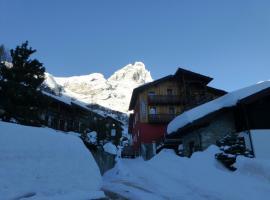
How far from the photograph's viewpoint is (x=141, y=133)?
3494cm

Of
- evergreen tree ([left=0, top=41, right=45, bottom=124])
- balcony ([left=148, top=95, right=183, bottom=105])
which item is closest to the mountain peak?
balcony ([left=148, top=95, right=183, bottom=105])

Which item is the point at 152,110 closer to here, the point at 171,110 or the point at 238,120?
the point at 171,110

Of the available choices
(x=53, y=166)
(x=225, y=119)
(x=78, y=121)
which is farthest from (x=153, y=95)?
(x=53, y=166)

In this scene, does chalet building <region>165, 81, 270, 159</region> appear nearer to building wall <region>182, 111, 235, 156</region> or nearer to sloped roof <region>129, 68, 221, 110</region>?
A: building wall <region>182, 111, 235, 156</region>

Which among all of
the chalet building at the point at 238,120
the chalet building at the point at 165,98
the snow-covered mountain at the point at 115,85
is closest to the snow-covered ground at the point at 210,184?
the chalet building at the point at 238,120

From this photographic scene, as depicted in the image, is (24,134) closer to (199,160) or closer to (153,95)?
(199,160)

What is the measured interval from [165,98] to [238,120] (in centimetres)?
1798

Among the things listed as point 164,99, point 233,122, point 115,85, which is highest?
point 115,85

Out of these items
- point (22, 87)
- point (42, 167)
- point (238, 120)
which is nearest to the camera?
point (42, 167)

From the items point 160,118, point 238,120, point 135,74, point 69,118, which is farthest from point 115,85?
point 238,120

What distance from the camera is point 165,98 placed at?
117 feet

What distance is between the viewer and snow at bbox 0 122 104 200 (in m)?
4.14

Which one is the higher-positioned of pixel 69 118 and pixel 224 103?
pixel 69 118

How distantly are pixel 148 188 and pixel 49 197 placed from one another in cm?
643
